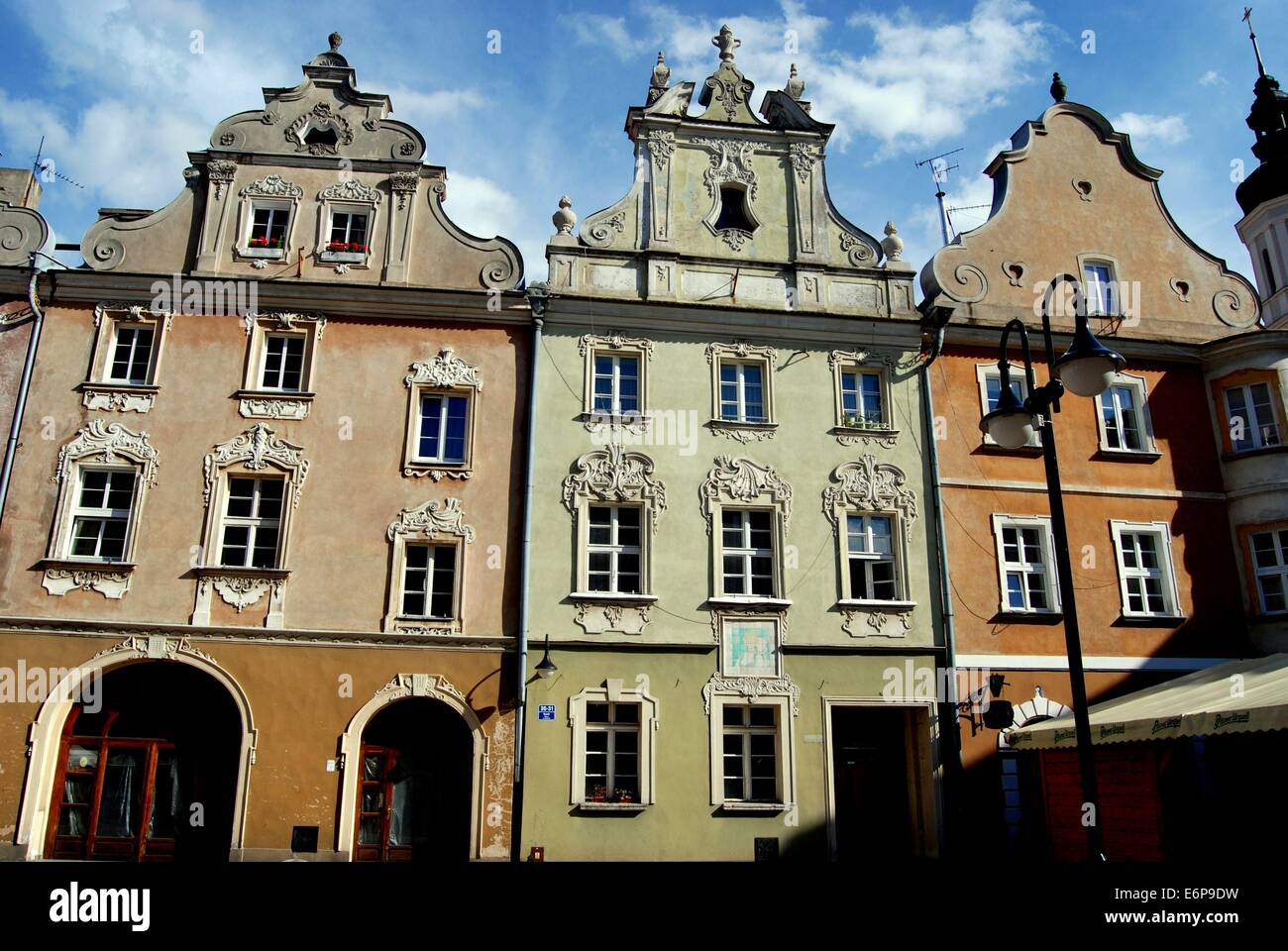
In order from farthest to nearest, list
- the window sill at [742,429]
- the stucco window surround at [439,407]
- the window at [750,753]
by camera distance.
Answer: the window sill at [742,429] → the stucco window surround at [439,407] → the window at [750,753]

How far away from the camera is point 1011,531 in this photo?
18.9 metres

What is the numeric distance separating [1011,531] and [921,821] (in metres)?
5.83

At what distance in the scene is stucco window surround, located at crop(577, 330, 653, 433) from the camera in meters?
18.2

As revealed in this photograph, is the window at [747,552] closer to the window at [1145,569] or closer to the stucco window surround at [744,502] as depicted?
the stucco window surround at [744,502]

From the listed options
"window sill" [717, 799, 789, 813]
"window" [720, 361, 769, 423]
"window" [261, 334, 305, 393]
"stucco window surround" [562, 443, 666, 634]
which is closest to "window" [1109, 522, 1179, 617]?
"window" [720, 361, 769, 423]

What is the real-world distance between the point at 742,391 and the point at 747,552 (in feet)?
10.7

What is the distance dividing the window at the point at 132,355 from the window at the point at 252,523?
9.11 feet

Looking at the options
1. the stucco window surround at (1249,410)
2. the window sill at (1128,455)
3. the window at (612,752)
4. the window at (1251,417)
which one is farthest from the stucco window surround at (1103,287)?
the window at (612,752)

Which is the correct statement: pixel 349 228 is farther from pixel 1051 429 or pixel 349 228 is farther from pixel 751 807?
pixel 1051 429

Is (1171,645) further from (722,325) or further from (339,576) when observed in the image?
(339,576)

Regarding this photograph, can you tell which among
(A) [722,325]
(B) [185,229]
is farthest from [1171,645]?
(B) [185,229]

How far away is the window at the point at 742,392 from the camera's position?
18797 mm

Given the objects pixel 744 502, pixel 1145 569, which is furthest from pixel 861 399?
pixel 1145 569

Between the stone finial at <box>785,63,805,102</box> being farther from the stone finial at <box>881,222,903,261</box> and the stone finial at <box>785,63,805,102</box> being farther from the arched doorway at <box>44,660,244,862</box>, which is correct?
the arched doorway at <box>44,660,244,862</box>
